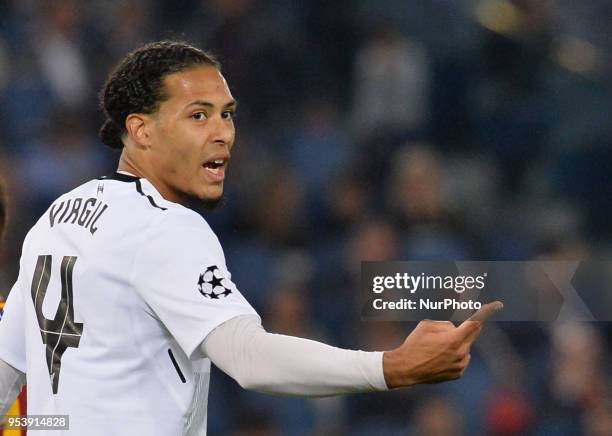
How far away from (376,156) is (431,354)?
531 cm

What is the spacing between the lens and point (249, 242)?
272 inches

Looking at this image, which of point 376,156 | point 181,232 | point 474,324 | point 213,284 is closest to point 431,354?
point 474,324

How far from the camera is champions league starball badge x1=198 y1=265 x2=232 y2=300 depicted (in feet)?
7.07

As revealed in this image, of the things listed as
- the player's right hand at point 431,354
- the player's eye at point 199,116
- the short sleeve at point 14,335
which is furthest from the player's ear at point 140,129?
the player's right hand at point 431,354

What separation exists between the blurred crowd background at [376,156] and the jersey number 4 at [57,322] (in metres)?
3.71

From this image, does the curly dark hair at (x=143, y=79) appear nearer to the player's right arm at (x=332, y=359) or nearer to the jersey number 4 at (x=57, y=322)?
the jersey number 4 at (x=57, y=322)

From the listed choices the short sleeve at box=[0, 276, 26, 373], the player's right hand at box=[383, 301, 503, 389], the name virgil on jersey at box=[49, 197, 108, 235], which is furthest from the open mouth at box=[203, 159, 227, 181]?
the player's right hand at box=[383, 301, 503, 389]

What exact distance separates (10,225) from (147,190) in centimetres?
450

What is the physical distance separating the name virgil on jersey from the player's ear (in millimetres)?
195

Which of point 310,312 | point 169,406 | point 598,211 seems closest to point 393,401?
point 310,312

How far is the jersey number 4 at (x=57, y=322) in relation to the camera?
7.64ft

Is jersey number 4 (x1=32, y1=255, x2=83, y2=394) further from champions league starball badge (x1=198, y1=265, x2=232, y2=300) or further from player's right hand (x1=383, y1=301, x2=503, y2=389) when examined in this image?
player's right hand (x1=383, y1=301, x2=503, y2=389)

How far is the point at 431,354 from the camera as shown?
1.97 metres

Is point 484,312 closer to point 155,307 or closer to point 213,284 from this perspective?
point 213,284
